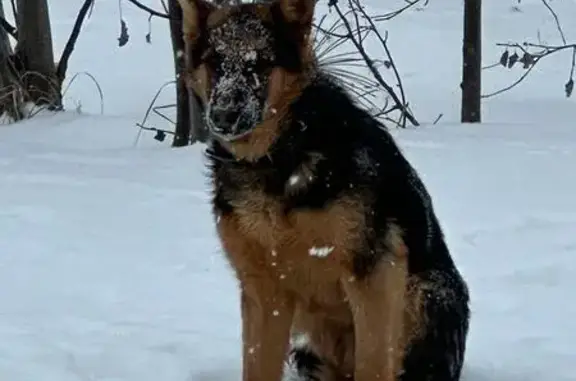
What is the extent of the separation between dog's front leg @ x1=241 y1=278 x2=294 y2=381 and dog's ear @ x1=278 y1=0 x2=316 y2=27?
3.31ft

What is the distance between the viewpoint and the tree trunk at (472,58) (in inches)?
418

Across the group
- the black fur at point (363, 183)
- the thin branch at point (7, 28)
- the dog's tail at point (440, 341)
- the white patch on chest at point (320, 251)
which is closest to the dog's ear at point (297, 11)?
the black fur at point (363, 183)

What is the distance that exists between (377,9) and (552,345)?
18160mm

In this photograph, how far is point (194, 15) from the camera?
3.98m

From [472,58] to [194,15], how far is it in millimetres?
7314

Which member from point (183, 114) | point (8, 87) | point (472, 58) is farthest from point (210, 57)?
point (472, 58)

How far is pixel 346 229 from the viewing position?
3.80 meters

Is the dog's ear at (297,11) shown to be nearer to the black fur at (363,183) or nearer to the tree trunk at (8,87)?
the black fur at (363,183)

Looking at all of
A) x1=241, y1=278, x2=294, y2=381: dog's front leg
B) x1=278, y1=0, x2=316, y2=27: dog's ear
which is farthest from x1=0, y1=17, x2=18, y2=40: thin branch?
x1=278, y1=0, x2=316, y2=27: dog's ear

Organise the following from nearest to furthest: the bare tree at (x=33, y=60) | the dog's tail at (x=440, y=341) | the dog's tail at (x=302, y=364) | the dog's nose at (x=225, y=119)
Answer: the dog's nose at (x=225, y=119)
the dog's tail at (x=440, y=341)
the dog's tail at (x=302, y=364)
the bare tree at (x=33, y=60)

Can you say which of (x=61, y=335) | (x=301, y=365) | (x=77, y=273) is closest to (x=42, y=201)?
(x=77, y=273)

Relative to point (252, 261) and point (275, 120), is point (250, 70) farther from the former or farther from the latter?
point (252, 261)

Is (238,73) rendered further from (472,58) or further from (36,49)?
(36,49)

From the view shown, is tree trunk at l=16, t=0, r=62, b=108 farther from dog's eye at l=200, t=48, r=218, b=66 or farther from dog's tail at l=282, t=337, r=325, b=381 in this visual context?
dog's eye at l=200, t=48, r=218, b=66
